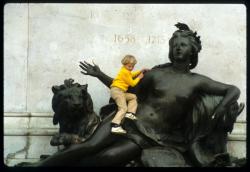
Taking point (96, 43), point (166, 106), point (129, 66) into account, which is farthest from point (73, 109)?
point (96, 43)

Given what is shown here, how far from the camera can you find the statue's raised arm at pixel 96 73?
14898 mm

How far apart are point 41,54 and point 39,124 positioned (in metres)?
0.80

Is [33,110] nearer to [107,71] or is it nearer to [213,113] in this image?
[107,71]

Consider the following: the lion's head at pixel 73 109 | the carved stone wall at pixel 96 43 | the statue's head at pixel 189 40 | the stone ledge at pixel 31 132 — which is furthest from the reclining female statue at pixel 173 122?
the stone ledge at pixel 31 132

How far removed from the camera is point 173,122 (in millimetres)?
14797

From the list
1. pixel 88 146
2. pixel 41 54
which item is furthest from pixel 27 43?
pixel 88 146

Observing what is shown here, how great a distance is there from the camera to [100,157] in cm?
1441

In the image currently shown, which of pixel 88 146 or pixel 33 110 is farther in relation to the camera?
pixel 33 110

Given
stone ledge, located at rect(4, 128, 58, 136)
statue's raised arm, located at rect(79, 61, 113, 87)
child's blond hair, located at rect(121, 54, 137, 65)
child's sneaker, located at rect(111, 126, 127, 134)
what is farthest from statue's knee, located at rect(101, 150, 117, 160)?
stone ledge, located at rect(4, 128, 58, 136)

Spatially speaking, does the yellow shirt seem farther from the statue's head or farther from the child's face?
the statue's head

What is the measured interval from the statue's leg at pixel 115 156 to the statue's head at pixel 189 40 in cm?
112

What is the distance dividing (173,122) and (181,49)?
751mm

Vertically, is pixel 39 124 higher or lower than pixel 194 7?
lower

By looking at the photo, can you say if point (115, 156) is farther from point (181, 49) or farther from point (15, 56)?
point (15, 56)
